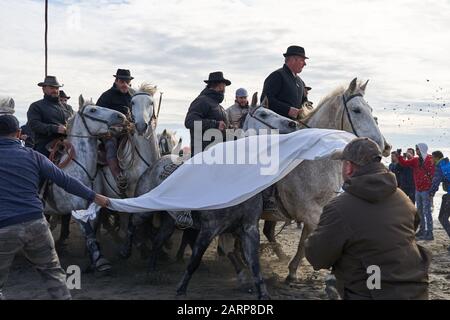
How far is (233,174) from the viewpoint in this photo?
614cm

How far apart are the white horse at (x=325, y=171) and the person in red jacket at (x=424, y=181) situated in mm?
5850

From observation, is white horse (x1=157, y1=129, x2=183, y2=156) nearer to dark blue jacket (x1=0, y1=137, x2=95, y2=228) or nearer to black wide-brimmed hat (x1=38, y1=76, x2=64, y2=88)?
black wide-brimmed hat (x1=38, y1=76, x2=64, y2=88)

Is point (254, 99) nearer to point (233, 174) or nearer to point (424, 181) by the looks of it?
point (233, 174)

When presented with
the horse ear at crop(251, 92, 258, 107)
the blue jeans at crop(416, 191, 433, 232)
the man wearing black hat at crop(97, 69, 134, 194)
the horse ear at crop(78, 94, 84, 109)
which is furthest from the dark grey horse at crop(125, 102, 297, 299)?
the blue jeans at crop(416, 191, 433, 232)

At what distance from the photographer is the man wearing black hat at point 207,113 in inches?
301

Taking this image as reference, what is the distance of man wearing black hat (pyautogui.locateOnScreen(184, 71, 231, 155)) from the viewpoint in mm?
7645

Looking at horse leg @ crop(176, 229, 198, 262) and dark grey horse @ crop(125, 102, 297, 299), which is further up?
dark grey horse @ crop(125, 102, 297, 299)

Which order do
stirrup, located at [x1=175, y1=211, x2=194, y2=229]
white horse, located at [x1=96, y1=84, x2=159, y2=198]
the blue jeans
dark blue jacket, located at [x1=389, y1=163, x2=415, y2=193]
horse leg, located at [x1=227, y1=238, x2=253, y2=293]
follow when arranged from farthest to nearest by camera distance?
dark blue jacket, located at [x1=389, y1=163, x2=415, y2=193]
the blue jeans
white horse, located at [x1=96, y1=84, x2=159, y2=198]
horse leg, located at [x1=227, y1=238, x2=253, y2=293]
stirrup, located at [x1=175, y1=211, x2=194, y2=229]

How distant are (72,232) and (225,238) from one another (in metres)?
6.02

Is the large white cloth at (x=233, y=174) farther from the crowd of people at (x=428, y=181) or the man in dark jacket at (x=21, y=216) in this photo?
the crowd of people at (x=428, y=181)

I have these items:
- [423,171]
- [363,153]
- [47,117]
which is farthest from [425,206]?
[363,153]

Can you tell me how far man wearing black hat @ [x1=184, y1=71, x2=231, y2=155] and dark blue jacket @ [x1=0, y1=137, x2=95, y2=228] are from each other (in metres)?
2.99

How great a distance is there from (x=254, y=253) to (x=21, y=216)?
2773 mm
